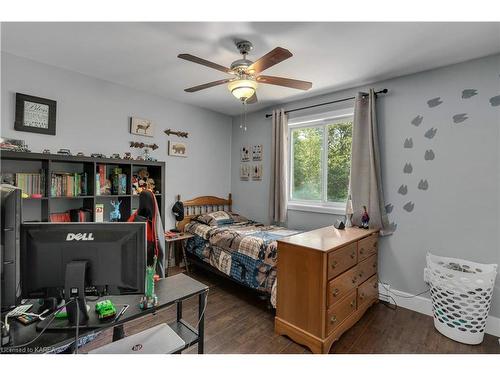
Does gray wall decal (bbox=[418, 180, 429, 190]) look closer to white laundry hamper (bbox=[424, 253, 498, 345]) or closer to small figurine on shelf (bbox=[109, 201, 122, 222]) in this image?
white laundry hamper (bbox=[424, 253, 498, 345])

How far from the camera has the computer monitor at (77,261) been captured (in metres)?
1.11

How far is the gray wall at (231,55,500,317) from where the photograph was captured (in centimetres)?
225

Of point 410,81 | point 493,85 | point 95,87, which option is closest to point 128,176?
point 95,87

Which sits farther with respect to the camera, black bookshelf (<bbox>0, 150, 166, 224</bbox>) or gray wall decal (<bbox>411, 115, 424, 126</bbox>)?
gray wall decal (<bbox>411, 115, 424, 126</bbox>)

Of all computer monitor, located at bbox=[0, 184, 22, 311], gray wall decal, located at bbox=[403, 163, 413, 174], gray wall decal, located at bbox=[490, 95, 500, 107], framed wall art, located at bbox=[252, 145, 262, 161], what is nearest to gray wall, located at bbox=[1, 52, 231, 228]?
framed wall art, located at bbox=[252, 145, 262, 161]

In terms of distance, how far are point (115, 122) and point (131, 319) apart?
2.67 metres

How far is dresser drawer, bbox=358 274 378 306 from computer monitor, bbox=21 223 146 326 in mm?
2047

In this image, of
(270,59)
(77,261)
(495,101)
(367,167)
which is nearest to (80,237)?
(77,261)

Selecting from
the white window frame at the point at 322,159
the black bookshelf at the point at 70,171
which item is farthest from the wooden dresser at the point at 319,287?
the black bookshelf at the point at 70,171

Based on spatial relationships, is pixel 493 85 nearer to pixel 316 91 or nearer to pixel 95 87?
pixel 316 91

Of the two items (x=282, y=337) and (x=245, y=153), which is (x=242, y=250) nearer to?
(x=282, y=337)

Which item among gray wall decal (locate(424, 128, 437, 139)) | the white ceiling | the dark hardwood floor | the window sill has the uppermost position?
the white ceiling

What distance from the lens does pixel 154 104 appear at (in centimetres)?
350
